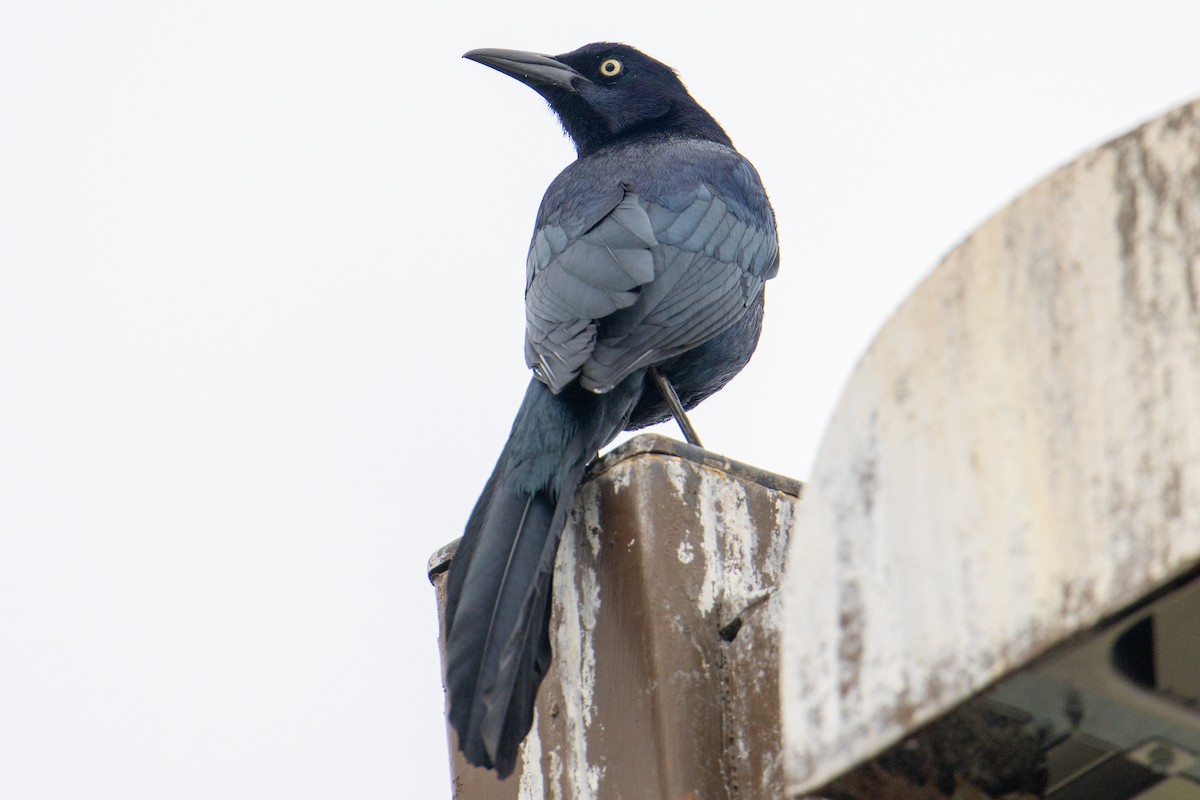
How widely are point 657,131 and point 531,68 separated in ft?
1.81

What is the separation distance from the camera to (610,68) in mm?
7219

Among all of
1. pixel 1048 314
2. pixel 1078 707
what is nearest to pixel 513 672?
pixel 1078 707

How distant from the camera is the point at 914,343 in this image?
1993 millimetres

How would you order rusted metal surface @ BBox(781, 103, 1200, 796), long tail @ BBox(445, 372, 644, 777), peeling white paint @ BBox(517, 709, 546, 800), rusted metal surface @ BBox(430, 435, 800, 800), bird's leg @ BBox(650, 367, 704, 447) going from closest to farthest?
1. rusted metal surface @ BBox(781, 103, 1200, 796)
2. rusted metal surface @ BBox(430, 435, 800, 800)
3. long tail @ BBox(445, 372, 644, 777)
4. peeling white paint @ BBox(517, 709, 546, 800)
5. bird's leg @ BBox(650, 367, 704, 447)

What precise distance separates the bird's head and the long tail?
243cm

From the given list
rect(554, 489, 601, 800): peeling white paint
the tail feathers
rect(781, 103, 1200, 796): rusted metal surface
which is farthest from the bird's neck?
rect(781, 103, 1200, 796): rusted metal surface

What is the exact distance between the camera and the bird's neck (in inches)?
274

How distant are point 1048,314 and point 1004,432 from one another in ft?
0.43

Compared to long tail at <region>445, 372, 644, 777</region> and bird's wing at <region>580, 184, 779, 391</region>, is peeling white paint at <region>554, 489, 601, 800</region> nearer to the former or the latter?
long tail at <region>445, 372, 644, 777</region>

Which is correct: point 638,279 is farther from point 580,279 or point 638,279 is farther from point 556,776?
point 556,776

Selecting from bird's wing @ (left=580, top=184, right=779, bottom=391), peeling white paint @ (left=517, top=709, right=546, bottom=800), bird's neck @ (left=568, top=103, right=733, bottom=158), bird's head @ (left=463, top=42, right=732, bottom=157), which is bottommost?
peeling white paint @ (left=517, top=709, right=546, bottom=800)

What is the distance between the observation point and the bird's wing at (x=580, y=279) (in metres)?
4.90

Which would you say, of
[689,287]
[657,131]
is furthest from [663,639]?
[657,131]

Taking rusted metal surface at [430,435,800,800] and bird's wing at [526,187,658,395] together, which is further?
bird's wing at [526,187,658,395]
